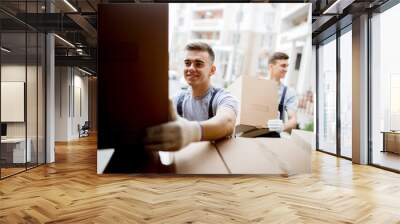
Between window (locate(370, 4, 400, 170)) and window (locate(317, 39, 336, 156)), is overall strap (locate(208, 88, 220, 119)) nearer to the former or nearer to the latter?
window (locate(370, 4, 400, 170))

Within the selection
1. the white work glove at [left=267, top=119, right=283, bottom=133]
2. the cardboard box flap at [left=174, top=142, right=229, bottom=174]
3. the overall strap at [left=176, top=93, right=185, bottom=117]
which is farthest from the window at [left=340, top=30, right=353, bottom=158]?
the overall strap at [left=176, top=93, right=185, bottom=117]

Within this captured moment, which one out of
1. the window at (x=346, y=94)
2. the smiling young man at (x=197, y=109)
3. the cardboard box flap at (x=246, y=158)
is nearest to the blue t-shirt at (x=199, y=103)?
the smiling young man at (x=197, y=109)

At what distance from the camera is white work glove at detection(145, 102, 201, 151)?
15.6 ft

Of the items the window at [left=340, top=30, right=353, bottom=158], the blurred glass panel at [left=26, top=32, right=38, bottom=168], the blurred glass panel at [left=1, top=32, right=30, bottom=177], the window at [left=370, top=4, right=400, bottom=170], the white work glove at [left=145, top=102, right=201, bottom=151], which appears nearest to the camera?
Result: the white work glove at [left=145, top=102, right=201, bottom=151]

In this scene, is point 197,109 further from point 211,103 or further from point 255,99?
point 255,99

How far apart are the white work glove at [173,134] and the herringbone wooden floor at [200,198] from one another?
0.56m

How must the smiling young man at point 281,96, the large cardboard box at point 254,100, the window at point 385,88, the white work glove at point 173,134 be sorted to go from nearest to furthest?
the white work glove at point 173,134
the large cardboard box at point 254,100
the smiling young man at point 281,96
the window at point 385,88

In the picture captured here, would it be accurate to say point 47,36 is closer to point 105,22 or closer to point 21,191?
point 105,22

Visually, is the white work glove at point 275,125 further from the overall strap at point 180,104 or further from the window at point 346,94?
the window at point 346,94

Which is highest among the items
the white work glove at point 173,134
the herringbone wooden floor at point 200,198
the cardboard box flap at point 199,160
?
the white work glove at point 173,134

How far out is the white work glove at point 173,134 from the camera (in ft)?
15.6

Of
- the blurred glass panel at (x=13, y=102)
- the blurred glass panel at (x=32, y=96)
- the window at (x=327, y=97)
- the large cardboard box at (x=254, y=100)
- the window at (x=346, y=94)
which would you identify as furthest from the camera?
the window at (x=327, y=97)

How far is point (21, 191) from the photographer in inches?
187

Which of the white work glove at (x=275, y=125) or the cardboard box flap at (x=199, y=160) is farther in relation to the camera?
the white work glove at (x=275, y=125)
